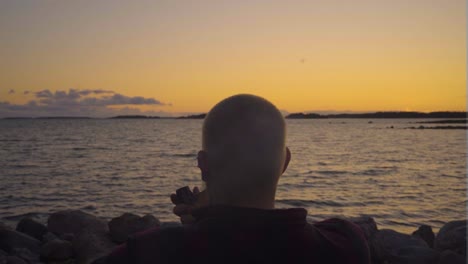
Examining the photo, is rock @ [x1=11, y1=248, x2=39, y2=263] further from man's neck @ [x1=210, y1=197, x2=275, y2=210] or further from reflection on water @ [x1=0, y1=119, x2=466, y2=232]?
man's neck @ [x1=210, y1=197, x2=275, y2=210]

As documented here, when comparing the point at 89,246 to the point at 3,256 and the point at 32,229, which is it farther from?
the point at 32,229

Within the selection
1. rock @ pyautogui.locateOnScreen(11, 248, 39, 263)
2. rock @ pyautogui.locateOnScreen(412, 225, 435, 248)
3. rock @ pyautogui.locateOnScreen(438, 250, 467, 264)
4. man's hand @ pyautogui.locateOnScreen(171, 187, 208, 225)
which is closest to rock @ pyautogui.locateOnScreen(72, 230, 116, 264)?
rock @ pyautogui.locateOnScreen(11, 248, 39, 263)

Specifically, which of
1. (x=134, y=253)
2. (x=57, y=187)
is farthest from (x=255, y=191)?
(x=57, y=187)

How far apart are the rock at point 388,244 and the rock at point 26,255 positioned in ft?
19.2

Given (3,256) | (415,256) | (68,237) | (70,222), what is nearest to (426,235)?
(415,256)

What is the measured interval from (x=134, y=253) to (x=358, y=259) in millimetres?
784

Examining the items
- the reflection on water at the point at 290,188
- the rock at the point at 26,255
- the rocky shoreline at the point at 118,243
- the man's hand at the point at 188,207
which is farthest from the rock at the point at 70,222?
the man's hand at the point at 188,207

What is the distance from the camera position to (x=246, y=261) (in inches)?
57.0

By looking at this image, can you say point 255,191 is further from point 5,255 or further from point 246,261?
point 5,255

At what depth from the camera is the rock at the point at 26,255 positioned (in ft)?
26.6

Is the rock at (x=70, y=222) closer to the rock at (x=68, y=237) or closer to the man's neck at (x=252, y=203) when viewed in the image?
the rock at (x=68, y=237)

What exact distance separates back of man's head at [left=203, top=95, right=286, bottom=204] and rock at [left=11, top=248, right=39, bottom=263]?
7616 millimetres

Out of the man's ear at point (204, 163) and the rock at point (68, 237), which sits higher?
the man's ear at point (204, 163)

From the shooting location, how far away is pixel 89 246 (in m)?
8.19
